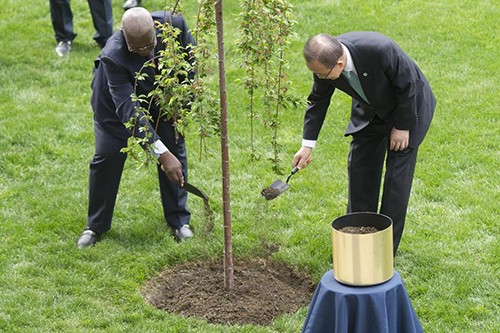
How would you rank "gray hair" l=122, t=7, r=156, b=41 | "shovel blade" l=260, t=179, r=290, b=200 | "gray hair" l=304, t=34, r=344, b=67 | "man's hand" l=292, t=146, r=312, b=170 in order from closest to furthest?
1. "gray hair" l=304, t=34, r=344, b=67
2. "gray hair" l=122, t=7, r=156, b=41
3. "man's hand" l=292, t=146, r=312, b=170
4. "shovel blade" l=260, t=179, r=290, b=200

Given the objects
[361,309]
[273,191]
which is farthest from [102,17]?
[361,309]

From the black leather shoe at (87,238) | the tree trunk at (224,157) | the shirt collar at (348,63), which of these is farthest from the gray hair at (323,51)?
the black leather shoe at (87,238)

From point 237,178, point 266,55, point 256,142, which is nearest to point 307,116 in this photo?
point 266,55

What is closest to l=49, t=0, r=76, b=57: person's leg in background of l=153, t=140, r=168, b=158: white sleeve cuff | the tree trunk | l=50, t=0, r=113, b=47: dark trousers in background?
l=50, t=0, r=113, b=47: dark trousers in background

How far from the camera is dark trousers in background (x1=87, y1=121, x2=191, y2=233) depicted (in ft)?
22.7

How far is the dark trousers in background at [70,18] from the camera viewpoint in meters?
10.6

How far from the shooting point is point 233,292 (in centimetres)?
649

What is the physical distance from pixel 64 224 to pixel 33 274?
78 cm

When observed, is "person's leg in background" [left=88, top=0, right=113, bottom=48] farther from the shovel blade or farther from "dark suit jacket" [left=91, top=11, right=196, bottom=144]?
the shovel blade

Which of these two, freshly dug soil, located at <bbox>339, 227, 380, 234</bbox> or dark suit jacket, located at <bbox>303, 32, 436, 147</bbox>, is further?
dark suit jacket, located at <bbox>303, 32, 436, 147</bbox>

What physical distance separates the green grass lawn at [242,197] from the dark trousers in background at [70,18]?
24 cm

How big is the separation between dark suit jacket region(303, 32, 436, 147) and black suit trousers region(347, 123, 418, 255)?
0.40ft

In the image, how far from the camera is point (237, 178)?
26.7 feet

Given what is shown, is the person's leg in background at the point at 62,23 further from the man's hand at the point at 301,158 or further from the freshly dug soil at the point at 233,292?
the man's hand at the point at 301,158
